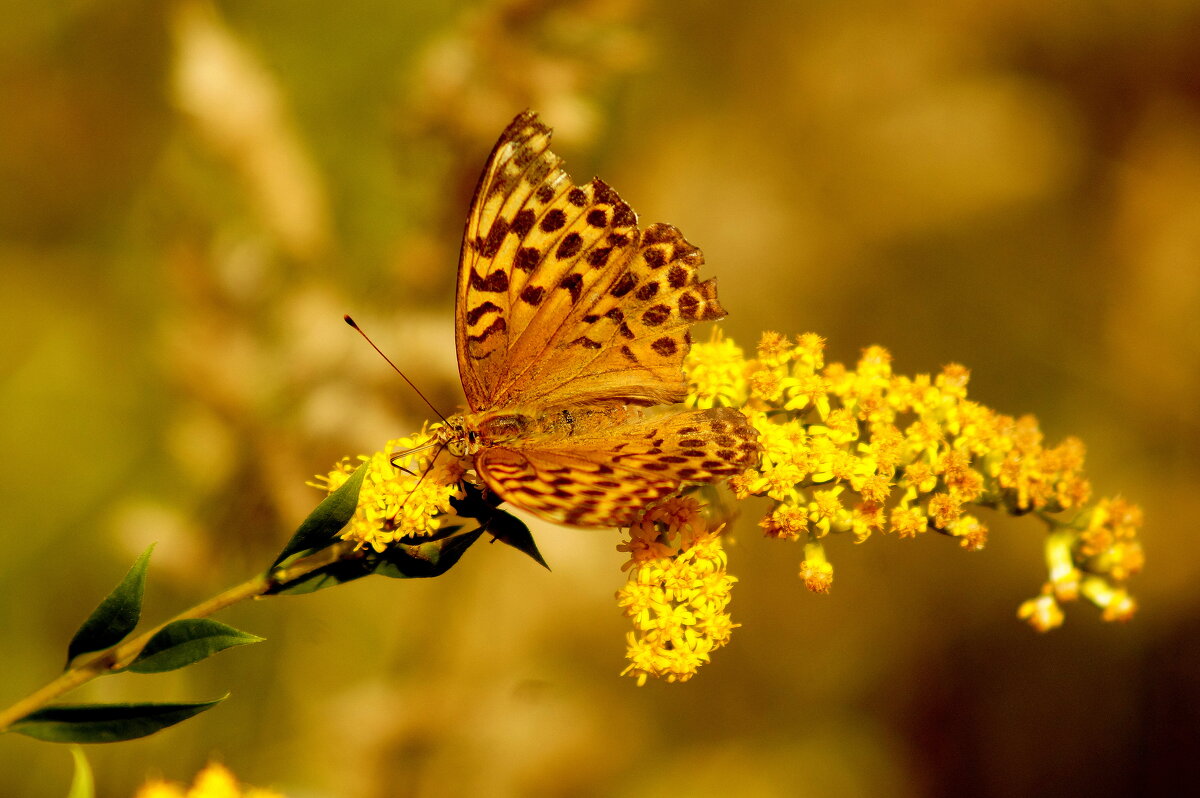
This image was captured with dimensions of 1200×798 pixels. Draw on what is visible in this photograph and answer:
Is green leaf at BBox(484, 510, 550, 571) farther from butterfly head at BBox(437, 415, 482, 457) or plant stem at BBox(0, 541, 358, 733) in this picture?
plant stem at BBox(0, 541, 358, 733)

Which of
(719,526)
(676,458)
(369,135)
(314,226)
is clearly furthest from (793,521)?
(369,135)

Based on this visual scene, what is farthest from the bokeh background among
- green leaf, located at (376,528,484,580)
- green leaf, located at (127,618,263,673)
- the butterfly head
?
green leaf, located at (127,618,263,673)

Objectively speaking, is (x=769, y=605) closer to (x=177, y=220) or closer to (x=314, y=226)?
(x=314, y=226)

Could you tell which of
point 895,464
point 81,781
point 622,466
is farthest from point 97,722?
point 895,464

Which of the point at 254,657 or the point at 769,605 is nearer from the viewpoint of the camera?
the point at 254,657

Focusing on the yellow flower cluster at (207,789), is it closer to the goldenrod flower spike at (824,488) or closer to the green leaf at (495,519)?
the goldenrod flower spike at (824,488)

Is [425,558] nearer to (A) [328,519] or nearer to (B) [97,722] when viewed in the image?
(A) [328,519]
